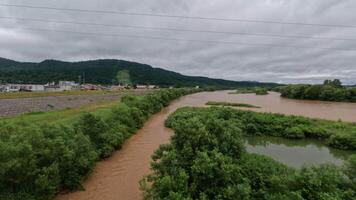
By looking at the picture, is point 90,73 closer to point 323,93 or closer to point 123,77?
point 123,77

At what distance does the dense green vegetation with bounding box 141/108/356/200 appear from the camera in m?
6.80

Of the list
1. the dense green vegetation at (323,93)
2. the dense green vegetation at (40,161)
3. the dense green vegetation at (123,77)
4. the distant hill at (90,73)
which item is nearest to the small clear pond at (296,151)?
the dense green vegetation at (40,161)

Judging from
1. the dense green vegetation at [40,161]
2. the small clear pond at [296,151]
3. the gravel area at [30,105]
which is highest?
the dense green vegetation at [40,161]

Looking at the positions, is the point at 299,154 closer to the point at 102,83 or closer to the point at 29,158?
the point at 29,158

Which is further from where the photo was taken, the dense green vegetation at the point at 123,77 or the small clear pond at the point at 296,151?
the dense green vegetation at the point at 123,77

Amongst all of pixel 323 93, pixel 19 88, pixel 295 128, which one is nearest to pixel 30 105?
pixel 295 128

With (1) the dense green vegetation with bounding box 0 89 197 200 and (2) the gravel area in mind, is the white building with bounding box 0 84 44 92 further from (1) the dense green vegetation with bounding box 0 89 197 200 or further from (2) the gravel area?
(1) the dense green vegetation with bounding box 0 89 197 200

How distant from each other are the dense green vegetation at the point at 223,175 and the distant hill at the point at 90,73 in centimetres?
10304

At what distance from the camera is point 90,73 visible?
444 ft

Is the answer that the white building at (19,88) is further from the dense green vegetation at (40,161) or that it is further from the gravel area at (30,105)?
the dense green vegetation at (40,161)

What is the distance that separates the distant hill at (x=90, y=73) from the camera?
10500cm

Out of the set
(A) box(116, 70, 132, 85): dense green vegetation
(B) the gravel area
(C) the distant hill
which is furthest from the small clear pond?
(A) box(116, 70, 132, 85): dense green vegetation

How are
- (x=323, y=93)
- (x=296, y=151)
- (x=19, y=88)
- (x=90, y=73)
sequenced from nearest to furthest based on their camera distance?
→ (x=296, y=151)
(x=323, y=93)
(x=19, y=88)
(x=90, y=73)

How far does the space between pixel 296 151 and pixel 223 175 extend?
47.4 ft
